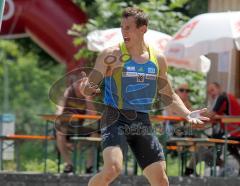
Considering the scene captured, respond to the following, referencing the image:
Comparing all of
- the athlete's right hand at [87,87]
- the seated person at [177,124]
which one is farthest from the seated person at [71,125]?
the athlete's right hand at [87,87]

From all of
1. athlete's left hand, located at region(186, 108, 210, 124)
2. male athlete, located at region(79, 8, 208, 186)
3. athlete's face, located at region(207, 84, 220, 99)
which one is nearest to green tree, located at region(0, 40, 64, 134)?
athlete's face, located at region(207, 84, 220, 99)

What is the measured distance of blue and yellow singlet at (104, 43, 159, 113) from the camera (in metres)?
7.86

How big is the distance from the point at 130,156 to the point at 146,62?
6000 millimetres

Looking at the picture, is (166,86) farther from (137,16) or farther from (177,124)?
(177,124)

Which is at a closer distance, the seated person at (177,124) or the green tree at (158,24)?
the seated person at (177,124)

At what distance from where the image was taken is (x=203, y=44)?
41.6 feet

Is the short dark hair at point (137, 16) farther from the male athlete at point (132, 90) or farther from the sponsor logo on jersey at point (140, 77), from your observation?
the sponsor logo on jersey at point (140, 77)

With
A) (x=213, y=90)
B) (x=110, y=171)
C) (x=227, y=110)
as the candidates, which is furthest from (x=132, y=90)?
(x=213, y=90)

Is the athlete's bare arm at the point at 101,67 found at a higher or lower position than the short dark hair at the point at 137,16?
lower

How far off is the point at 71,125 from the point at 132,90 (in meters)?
5.24

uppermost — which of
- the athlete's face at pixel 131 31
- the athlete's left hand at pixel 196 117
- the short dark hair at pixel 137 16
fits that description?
the short dark hair at pixel 137 16

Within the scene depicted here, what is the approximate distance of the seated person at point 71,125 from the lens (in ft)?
42.6

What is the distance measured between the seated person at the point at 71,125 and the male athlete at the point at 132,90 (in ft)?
15.8

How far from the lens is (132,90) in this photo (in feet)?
26.0
